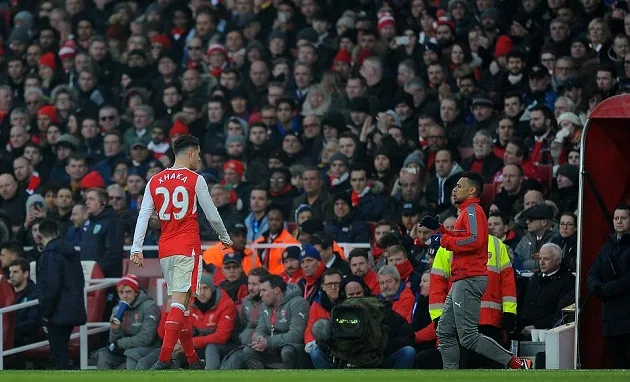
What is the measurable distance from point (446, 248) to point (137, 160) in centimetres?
787

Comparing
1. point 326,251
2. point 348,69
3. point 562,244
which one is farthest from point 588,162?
point 348,69

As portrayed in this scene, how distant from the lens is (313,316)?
14.6 meters

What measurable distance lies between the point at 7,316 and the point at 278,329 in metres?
3.02

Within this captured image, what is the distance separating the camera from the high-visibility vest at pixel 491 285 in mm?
13062

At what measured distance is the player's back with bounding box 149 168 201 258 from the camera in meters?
12.5

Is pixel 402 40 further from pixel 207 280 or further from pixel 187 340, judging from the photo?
pixel 187 340

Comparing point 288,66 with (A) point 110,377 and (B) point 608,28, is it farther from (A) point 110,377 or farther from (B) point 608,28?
(A) point 110,377

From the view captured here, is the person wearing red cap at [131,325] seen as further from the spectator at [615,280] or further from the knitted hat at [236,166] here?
Result: the spectator at [615,280]

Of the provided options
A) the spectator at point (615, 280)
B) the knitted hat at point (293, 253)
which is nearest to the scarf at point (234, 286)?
the knitted hat at point (293, 253)

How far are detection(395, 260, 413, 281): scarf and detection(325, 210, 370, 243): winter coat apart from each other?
6.02 ft

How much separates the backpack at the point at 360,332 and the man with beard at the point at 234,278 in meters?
2.19

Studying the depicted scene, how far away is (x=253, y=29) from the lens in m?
22.1

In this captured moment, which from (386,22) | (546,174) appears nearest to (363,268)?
(546,174)

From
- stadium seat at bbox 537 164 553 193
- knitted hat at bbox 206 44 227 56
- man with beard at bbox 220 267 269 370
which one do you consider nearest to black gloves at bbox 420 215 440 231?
man with beard at bbox 220 267 269 370
